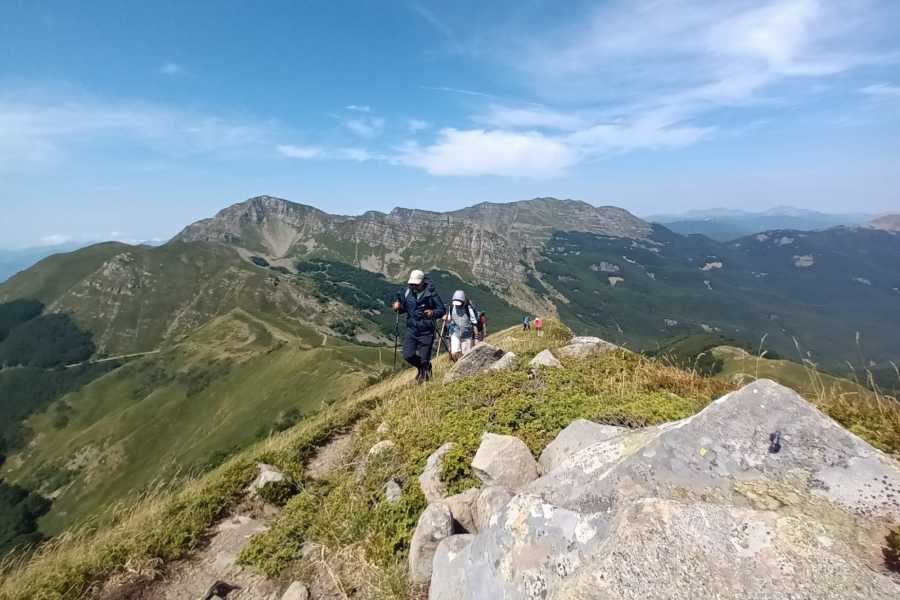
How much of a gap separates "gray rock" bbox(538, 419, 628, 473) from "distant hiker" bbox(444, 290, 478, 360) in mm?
10909

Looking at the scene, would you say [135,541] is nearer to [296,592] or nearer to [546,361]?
[296,592]

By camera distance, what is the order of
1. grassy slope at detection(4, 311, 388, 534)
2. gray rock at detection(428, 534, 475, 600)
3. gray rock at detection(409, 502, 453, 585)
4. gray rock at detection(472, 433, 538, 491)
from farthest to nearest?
grassy slope at detection(4, 311, 388, 534)
gray rock at detection(472, 433, 538, 491)
gray rock at detection(409, 502, 453, 585)
gray rock at detection(428, 534, 475, 600)

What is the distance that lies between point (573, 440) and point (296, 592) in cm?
424

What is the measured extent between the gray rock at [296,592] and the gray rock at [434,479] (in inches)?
79.6

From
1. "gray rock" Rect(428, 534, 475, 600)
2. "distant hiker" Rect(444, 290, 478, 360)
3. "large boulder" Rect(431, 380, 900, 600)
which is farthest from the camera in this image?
"distant hiker" Rect(444, 290, 478, 360)

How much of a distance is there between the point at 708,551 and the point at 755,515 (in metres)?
0.53

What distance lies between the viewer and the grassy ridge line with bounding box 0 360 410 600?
21.0 feet

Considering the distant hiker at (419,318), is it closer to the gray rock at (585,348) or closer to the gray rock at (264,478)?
the gray rock at (585,348)

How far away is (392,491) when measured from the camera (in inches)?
301

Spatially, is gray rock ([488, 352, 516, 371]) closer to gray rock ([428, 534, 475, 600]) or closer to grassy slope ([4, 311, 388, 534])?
gray rock ([428, 534, 475, 600])

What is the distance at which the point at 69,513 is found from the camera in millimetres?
117938

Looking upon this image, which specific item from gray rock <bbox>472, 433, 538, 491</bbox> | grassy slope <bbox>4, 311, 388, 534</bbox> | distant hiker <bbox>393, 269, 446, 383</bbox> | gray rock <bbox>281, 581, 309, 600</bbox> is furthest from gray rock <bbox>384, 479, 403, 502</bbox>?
grassy slope <bbox>4, 311, 388, 534</bbox>

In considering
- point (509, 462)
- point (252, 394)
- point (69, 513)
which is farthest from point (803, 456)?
point (69, 513)

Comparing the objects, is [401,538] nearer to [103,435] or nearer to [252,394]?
[252,394]
